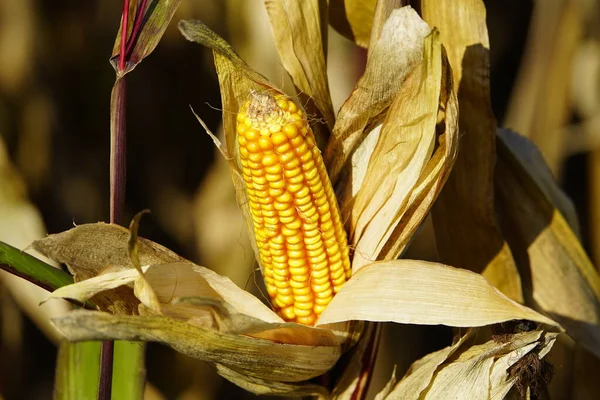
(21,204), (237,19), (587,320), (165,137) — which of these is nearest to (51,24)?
(165,137)

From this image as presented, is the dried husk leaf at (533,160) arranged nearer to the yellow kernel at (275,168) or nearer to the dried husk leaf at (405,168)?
the dried husk leaf at (405,168)

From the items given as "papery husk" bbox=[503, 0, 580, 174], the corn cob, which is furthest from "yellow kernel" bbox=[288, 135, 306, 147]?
"papery husk" bbox=[503, 0, 580, 174]

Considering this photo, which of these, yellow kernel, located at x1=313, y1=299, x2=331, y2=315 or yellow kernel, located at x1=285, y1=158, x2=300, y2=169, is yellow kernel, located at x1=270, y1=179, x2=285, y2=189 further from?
yellow kernel, located at x1=313, y1=299, x2=331, y2=315

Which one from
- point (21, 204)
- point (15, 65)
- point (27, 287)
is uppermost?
point (15, 65)

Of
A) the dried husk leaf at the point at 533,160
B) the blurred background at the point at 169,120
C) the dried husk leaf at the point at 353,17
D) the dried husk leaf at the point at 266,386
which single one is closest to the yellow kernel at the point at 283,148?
the dried husk leaf at the point at 266,386

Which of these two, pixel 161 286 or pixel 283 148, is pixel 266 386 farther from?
pixel 283 148

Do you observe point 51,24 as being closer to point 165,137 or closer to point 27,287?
point 165,137
